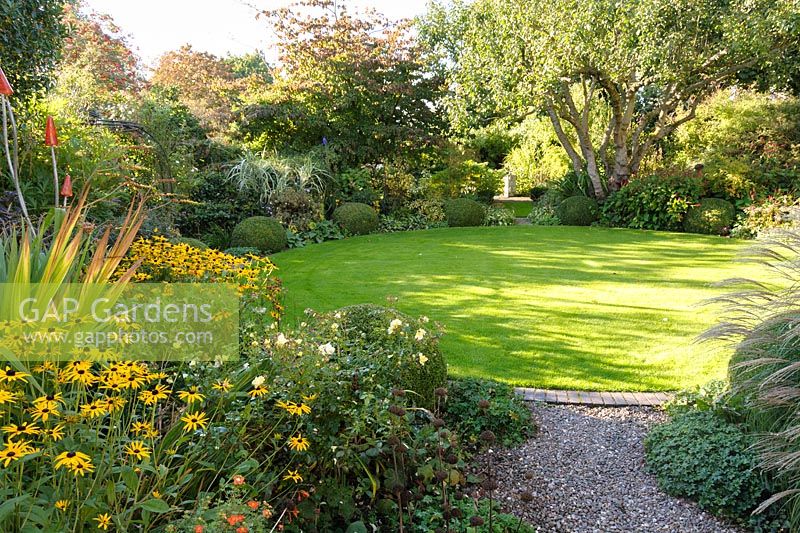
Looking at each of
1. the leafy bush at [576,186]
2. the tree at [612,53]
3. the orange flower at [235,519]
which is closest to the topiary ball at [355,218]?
the tree at [612,53]

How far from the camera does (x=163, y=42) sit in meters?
24.3

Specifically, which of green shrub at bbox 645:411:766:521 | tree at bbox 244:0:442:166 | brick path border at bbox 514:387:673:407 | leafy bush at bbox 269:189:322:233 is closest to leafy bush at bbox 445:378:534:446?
brick path border at bbox 514:387:673:407

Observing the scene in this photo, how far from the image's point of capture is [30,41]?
Result: 5777 mm

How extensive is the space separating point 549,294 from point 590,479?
3.95 meters

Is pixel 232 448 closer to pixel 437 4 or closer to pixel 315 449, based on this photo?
pixel 315 449

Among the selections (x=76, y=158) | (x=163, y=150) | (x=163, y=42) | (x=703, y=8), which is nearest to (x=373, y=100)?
(x=163, y=150)

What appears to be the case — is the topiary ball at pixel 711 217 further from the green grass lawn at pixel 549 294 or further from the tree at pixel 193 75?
the tree at pixel 193 75

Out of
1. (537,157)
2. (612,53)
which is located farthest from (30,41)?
(537,157)

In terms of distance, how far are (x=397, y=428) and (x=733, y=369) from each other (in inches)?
81.6

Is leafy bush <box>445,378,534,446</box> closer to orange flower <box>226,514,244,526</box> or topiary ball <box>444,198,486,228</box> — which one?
orange flower <box>226,514,244,526</box>

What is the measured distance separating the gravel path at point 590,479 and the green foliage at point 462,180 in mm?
11137

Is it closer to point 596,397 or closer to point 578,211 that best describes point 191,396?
point 596,397

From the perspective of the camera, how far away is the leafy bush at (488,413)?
11.0 feet

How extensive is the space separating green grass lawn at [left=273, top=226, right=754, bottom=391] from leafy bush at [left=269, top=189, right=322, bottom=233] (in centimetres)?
96
